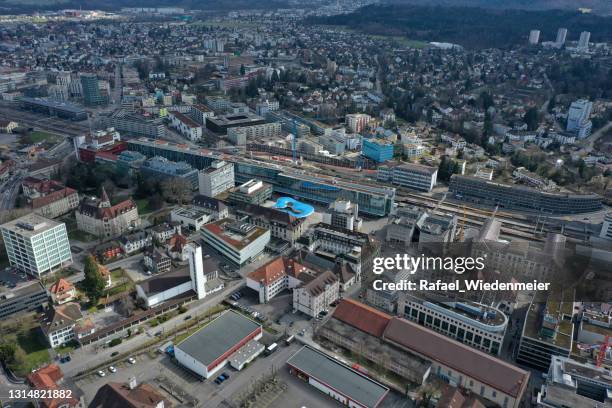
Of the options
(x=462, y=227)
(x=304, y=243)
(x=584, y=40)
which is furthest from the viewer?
(x=584, y=40)

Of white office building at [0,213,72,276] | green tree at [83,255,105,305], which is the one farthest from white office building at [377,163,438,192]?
white office building at [0,213,72,276]

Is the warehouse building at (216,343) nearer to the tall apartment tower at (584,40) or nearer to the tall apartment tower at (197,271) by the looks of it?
the tall apartment tower at (197,271)

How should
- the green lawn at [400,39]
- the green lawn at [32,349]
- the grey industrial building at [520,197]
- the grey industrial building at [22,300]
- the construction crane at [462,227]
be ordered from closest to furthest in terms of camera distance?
the green lawn at [32,349] → the grey industrial building at [22,300] → the construction crane at [462,227] → the grey industrial building at [520,197] → the green lawn at [400,39]

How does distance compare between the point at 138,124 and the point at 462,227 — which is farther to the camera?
the point at 138,124

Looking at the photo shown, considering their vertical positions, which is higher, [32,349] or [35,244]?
[35,244]

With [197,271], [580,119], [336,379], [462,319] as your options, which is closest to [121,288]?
[197,271]

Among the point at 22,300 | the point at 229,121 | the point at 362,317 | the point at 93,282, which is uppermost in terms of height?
the point at 229,121

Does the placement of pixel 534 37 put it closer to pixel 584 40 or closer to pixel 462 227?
pixel 584 40

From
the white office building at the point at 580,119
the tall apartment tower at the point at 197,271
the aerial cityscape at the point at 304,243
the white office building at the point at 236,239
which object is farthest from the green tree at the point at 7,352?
the white office building at the point at 580,119
